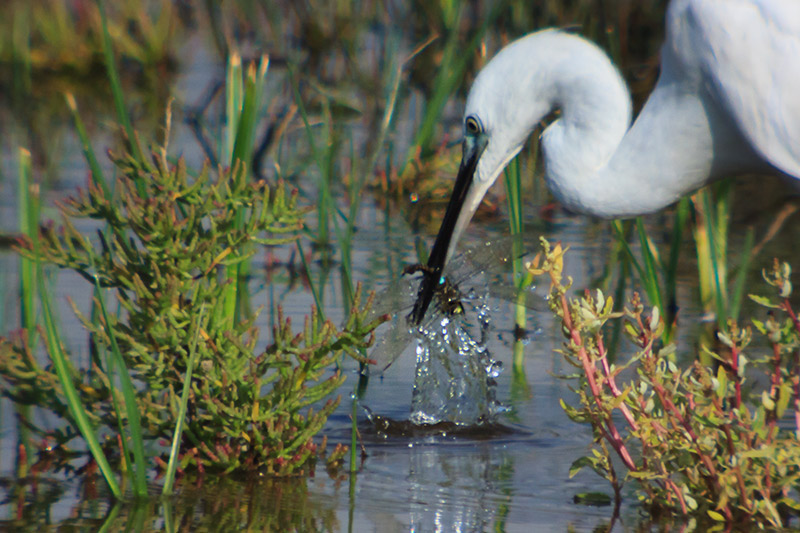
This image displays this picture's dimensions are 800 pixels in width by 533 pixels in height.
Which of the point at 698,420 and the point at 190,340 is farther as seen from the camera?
the point at 190,340

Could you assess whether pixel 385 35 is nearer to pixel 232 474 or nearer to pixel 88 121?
pixel 88 121

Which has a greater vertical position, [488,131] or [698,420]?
[488,131]

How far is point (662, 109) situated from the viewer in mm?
3195

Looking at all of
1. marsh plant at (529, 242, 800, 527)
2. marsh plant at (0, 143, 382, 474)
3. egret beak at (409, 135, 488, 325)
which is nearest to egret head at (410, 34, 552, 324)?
egret beak at (409, 135, 488, 325)

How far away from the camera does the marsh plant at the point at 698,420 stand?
93.7 inches

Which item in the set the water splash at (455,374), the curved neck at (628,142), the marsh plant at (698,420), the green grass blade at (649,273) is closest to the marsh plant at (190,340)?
the marsh plant at (698,420)

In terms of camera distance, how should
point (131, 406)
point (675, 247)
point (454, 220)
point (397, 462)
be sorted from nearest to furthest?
point (131, 406)
point (397, 462)
point (454, 220)
point (675, 247)

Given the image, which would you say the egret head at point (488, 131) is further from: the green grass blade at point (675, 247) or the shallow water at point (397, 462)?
the green grass blade at point (675, 247)

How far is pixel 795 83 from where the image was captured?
3.10m

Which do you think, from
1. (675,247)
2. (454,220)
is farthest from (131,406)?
(675,247)

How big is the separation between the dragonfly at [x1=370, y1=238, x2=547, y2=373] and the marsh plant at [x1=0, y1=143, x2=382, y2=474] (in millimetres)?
700

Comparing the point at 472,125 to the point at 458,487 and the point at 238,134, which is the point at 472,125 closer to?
the point at 238,134

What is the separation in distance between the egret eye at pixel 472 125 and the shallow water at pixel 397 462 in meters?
0.66

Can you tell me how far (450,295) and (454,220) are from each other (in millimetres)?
228
